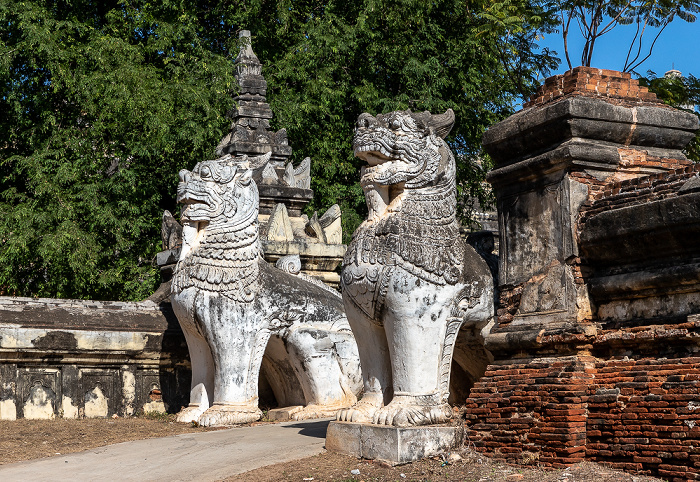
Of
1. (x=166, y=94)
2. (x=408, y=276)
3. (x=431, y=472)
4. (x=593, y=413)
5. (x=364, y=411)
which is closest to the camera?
(x=593, y=413)

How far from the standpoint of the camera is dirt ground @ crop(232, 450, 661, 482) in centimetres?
598

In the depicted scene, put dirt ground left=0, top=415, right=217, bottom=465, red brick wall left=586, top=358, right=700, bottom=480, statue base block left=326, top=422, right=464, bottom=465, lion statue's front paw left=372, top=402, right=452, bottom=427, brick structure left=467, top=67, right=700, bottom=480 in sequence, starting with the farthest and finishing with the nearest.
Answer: dirt ground left=0, top=415, right=217, bottom=465, lion statue's front paw left=372, top=402, right=452, bottom=427, statue base block left=326, top=422, right=464, bottom=465, brick structure left=467, top=67, right=700, bottom=480, red brick wall left=586, top=358, right=700, bottom=480

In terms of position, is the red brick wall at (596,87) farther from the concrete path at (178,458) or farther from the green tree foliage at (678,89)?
the green tree foliage at (678,89)

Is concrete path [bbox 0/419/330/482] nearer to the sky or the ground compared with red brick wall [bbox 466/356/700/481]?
nearer to the ground

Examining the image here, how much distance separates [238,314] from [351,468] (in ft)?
11.1

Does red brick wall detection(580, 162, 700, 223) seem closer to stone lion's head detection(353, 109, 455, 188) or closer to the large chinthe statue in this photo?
→ stone lion's head detection(353, 109, 455, 188)

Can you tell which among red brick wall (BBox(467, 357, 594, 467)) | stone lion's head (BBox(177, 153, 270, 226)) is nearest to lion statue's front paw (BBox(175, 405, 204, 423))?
stone lion's head (BBox(177, 153, 270, 226))

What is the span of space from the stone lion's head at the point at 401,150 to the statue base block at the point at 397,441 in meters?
1.79

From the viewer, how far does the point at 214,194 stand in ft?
32.1

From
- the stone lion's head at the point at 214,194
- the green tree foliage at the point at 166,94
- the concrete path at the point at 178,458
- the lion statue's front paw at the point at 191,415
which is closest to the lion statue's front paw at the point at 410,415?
the concrete path at the point at 178,458

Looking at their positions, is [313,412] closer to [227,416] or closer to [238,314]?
[227,416]

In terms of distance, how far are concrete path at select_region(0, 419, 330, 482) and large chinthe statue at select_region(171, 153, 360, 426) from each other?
1282 millimetres

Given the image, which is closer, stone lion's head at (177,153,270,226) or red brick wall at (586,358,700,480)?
red brick wall at (586,358,700,480)

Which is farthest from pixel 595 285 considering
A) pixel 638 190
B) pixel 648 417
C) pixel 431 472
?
pixel 431 472
